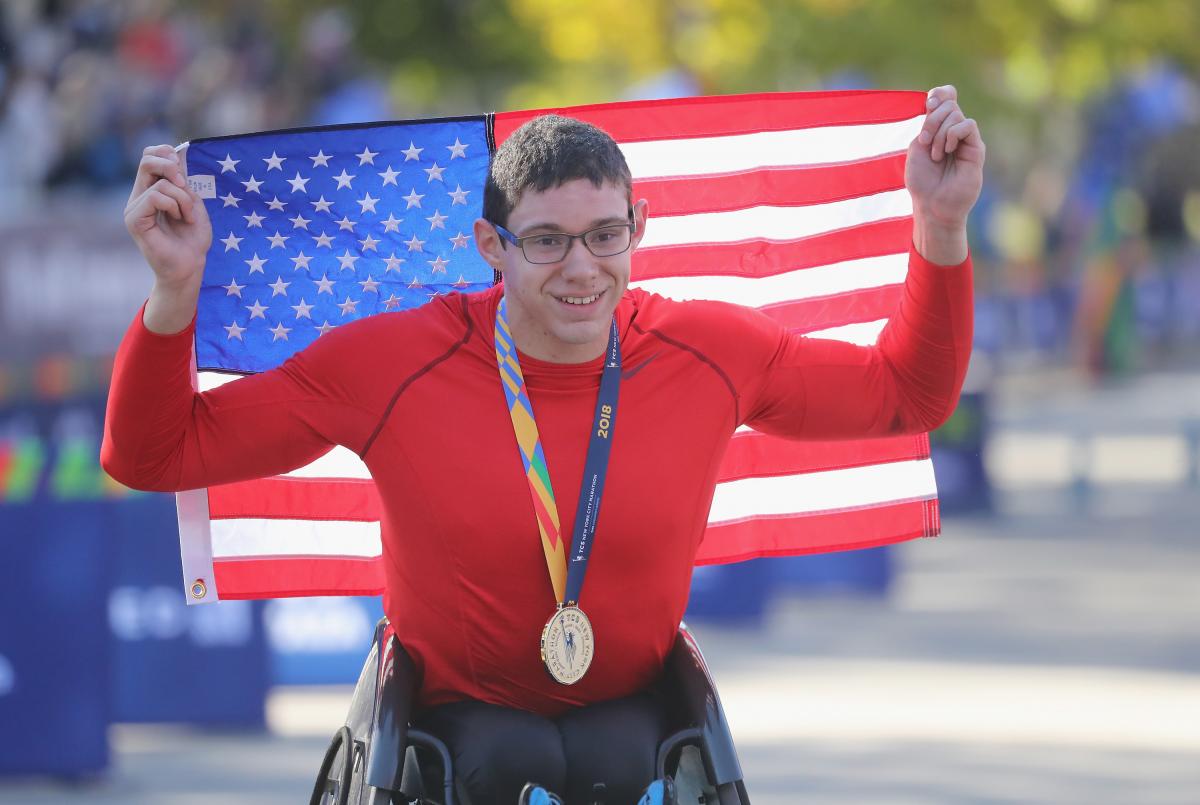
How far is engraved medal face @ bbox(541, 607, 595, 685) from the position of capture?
4.17 m

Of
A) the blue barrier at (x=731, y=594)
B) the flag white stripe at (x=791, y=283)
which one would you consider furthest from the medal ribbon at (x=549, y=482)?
the blue barrier at (x=731, y=594)

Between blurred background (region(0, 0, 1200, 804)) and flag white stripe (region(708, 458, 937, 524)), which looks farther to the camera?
blurred background (region(0, 0, 1200, 804))

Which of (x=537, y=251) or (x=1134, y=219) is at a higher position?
(x=1134, y=219)

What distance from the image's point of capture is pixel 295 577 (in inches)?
200

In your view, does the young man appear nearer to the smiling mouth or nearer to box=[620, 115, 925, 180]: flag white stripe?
the smiling mouth

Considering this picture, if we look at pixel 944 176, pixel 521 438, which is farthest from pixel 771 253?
pixel 521 438

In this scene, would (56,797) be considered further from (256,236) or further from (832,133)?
(832,133)

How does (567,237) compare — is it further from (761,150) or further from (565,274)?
(761,150)

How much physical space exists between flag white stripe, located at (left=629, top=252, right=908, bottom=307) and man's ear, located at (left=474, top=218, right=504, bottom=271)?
105 centimetres

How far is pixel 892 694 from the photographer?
913 cm

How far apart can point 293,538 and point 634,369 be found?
44.0 inches

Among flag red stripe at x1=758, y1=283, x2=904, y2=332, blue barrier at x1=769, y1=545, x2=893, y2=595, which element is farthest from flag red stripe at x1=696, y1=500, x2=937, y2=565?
blue barrier at x1=769, y1=545, x2=893, y2=595

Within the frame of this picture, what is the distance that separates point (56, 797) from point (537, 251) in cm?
412

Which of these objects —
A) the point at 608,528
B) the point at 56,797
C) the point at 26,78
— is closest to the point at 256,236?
the point at 608,528
